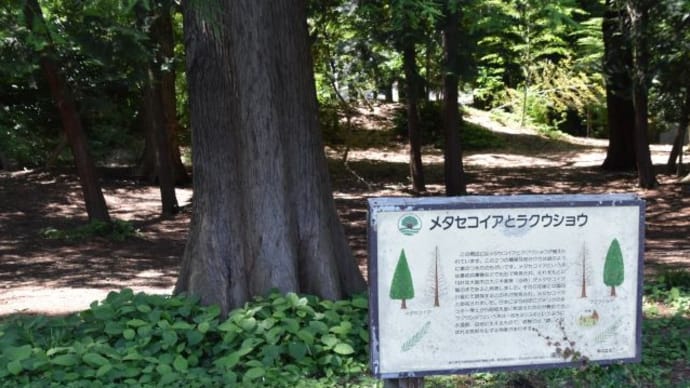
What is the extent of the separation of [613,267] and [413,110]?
56.4 ft

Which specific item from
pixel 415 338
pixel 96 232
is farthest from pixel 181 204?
pixel 415 338

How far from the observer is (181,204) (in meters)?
20.1

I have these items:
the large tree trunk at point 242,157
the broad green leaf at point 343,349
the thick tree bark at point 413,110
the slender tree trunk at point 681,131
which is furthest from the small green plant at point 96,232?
the slender tree trunk at point 681,131

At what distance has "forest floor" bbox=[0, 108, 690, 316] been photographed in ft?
34.1

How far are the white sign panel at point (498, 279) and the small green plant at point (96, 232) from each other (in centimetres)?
1224

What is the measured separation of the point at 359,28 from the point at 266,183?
483 inches

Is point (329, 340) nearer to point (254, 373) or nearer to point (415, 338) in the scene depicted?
point (254, 373)

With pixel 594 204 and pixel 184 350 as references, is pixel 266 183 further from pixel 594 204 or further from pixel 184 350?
pixel 594 204

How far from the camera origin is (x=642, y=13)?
18.3 m

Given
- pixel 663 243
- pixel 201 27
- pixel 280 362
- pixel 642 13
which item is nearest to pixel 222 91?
pixel 201 27

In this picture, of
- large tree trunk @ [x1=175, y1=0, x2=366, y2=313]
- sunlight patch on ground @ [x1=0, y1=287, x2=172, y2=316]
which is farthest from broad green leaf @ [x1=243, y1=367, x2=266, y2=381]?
sunlight patch on ground @ [x1=0, y1=287, x2=172, y2=316]

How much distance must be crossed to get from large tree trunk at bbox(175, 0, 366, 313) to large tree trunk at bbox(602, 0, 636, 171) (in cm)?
1528

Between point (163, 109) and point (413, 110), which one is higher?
point (163, 109)

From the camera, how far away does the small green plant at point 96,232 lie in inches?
583
